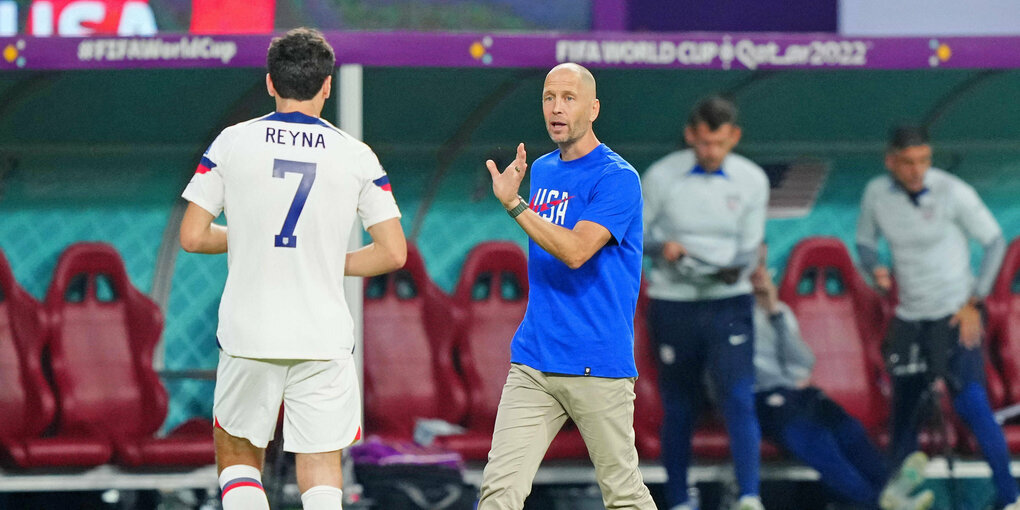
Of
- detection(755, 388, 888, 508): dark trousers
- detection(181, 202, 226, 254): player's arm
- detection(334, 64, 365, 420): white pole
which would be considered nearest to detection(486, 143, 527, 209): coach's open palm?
detection(181, 202, 226, 254): player's arm

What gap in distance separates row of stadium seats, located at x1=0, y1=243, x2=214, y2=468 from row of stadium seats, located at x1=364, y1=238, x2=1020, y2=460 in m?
0.95

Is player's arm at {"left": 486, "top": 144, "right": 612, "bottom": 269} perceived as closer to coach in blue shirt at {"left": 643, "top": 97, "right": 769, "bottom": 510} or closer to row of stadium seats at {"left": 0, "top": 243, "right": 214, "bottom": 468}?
coach in blue shirt at {"left": 643, "top": 97, "right": 769, "bottom": 510}

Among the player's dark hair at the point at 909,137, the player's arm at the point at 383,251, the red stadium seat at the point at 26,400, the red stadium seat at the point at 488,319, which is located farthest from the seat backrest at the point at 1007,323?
the red stadium seat at the point at 26,400

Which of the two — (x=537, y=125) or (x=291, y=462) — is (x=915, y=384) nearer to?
(x=537, y=125)

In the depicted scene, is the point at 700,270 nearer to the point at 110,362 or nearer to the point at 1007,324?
the point at 1007,324

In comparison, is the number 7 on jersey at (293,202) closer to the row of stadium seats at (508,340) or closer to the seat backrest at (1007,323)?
the row of stadium seats at (508,340)

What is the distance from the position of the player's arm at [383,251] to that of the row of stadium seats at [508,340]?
2850mm

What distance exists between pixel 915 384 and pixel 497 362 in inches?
77.7

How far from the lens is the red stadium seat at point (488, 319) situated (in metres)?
6.66

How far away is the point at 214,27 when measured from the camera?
666 centimetres

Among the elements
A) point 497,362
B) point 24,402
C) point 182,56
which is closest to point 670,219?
point 497,362

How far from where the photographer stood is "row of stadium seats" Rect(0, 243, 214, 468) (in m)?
6.18

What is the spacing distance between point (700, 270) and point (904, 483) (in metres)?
1.34

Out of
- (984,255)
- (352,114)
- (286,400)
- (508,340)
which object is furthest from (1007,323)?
(286,400)
